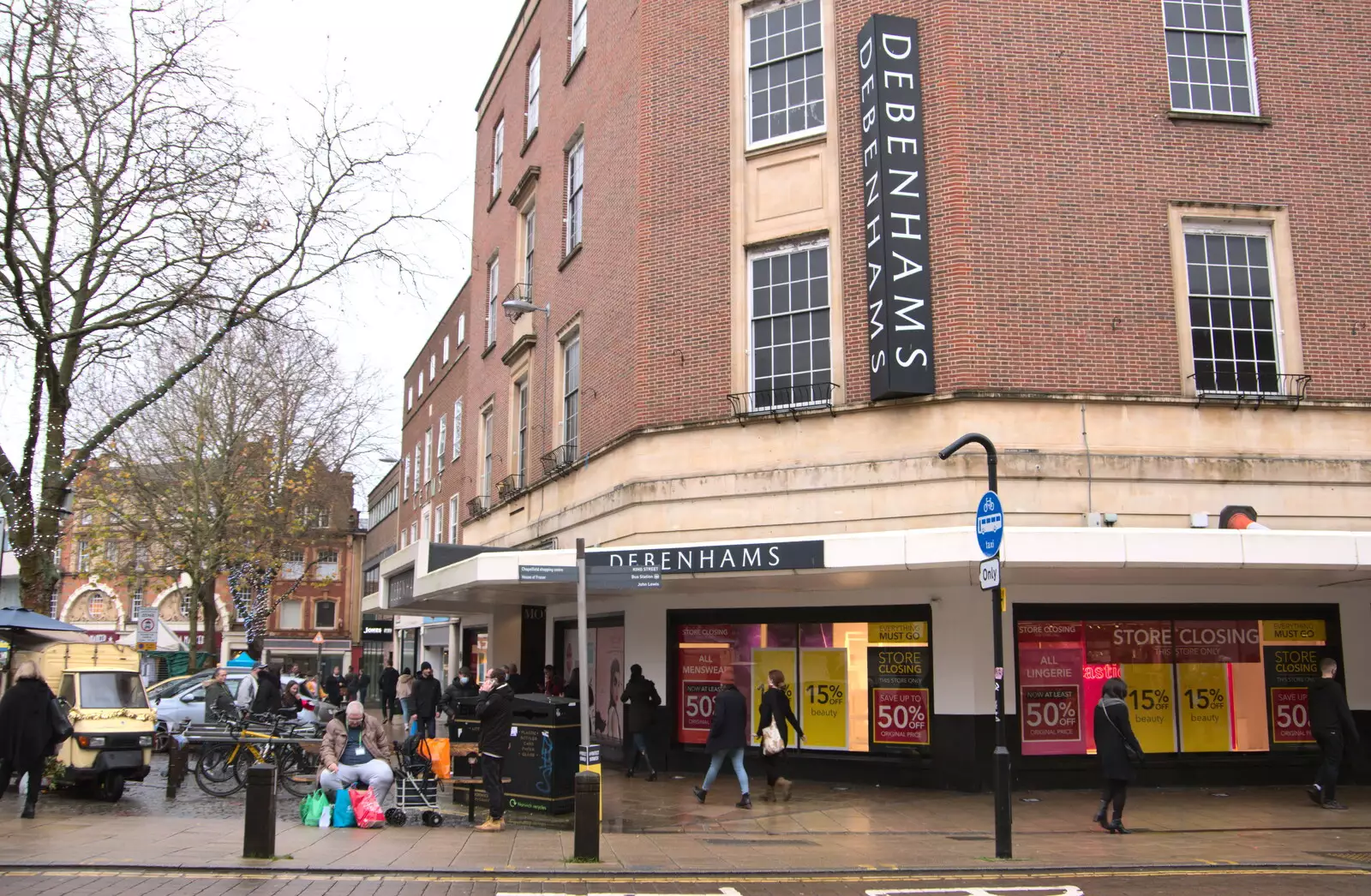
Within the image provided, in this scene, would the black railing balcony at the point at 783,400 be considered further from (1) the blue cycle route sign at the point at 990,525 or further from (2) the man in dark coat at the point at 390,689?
(2) the man in dark coat at the point at 390,689

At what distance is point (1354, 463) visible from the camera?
14.6 m

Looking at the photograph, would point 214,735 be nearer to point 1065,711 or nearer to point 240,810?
point 240,810

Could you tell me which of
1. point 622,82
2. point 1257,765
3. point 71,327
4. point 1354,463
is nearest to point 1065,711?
point 1257,765

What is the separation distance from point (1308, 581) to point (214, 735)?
47.8ft

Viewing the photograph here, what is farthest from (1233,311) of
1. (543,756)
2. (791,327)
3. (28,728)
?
(28,728)

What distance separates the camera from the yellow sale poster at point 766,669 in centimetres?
1605

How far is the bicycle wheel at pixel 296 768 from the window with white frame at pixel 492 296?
13321mm

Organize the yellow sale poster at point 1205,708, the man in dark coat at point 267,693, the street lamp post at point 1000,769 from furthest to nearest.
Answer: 1. the man in dark coat at point 267,693
2. the yellow sale poster at point 1205,708
3. the street lamp post at point 1000,769

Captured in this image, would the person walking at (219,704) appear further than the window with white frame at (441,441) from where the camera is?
No

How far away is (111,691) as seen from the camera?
14.8m

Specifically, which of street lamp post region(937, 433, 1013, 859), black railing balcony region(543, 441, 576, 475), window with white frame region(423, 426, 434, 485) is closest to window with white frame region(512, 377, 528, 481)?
black railing balcony region(543, 441, 576, 475)

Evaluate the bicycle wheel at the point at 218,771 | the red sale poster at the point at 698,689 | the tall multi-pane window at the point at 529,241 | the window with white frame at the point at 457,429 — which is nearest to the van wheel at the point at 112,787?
the bicycle wheel at the point at 218,771

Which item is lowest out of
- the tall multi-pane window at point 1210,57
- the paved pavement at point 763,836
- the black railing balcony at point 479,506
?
the paved pavement at point 763,836

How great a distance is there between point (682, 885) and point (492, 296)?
69.0 ft
